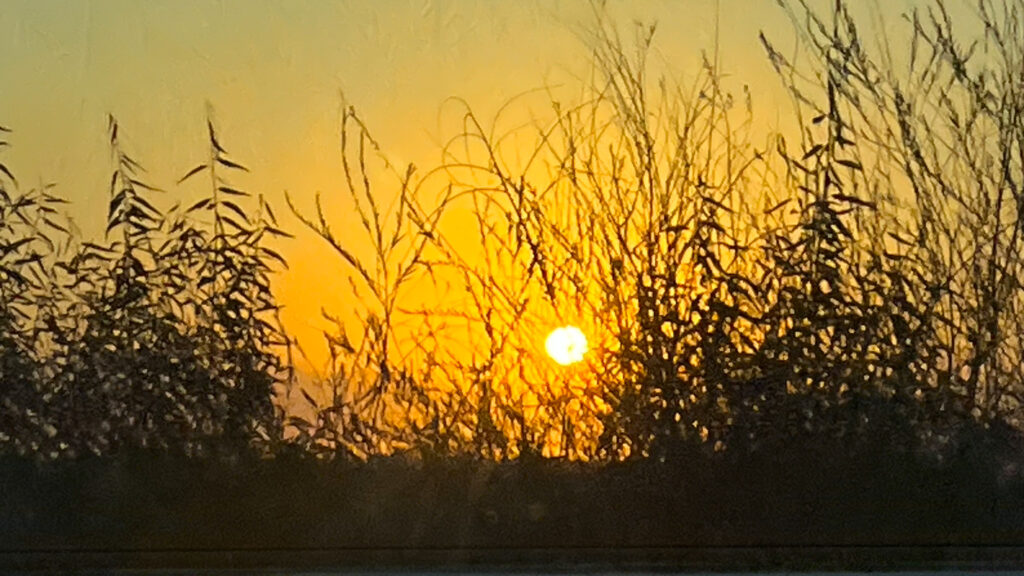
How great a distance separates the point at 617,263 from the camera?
245 inches

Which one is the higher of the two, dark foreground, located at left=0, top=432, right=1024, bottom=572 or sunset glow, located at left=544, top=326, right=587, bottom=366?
sunset glow, located at left=544, top=326, right=587, bottom=366

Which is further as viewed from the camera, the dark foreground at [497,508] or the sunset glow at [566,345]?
the sunset glow at [566,345]

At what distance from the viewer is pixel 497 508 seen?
6.05 m

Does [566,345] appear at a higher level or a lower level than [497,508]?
higher

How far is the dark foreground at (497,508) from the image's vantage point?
5.99 meters

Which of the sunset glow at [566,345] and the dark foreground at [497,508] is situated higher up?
the sunset glow at [566,345]

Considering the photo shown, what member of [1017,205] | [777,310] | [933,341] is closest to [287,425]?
[777,310]

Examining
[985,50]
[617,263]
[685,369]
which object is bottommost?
[685,369]

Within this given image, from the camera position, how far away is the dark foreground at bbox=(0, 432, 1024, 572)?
599cm

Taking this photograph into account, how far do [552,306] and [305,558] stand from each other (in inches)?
53.8

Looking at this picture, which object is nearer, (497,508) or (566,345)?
(497,508)

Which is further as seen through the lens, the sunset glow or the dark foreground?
the sunset glow

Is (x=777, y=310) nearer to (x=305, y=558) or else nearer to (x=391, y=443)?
(x=391, y=443)

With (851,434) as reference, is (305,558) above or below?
below
